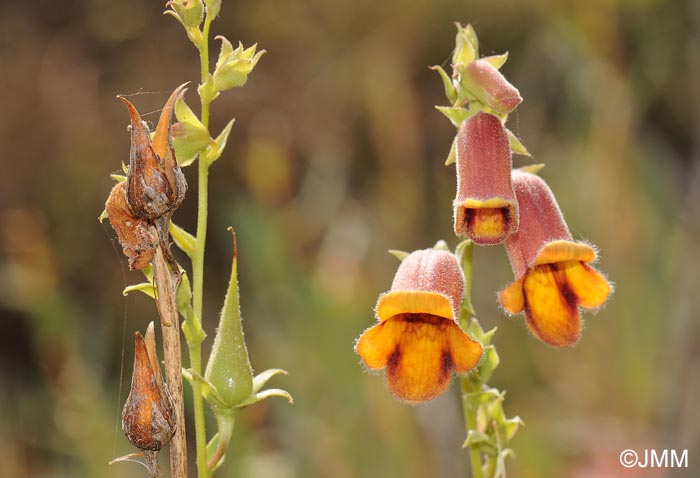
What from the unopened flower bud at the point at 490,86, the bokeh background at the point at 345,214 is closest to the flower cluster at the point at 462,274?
the unopened flower bud at the point at 490,86

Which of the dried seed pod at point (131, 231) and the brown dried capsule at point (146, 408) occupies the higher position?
the dried seed pod at point (131, 231)

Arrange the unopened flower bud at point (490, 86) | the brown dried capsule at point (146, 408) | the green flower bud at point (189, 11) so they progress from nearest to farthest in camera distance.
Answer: the brown dried capsule at point (146, 408) → the green flower bud at point (189, 11) → the unopened flower bud at point (490, 86)

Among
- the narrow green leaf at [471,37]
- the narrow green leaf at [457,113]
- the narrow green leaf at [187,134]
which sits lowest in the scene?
the narrow green leaf at [187,134]

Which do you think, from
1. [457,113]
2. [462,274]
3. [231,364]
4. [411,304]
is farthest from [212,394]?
[457,113]

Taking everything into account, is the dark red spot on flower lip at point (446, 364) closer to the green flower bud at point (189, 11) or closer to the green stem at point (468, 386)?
the green stem at point (468, 386)

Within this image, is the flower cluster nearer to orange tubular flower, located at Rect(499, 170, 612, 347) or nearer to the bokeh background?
orange tubular flower, located at Rect(499, 170, 612, 347)

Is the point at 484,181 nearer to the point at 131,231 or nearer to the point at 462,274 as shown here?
the point at 462,274

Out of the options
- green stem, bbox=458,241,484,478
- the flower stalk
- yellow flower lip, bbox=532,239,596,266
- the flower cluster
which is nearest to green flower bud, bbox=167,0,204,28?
the flower stalk
